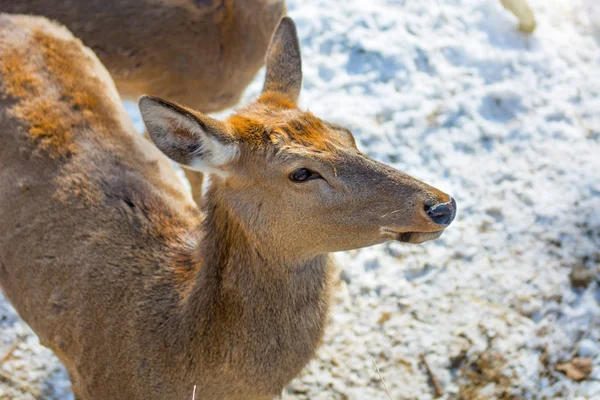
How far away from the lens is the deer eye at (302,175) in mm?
3053

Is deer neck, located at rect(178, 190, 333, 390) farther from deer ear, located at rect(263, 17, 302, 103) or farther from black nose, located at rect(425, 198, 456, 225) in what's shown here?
deer ear, located at rect(263, 17, 302, 103)

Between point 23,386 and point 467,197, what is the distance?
362cm

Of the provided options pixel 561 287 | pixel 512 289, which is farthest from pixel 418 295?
pixel 561 287

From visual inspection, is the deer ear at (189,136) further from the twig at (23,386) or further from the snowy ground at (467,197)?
the twig at (23,386)

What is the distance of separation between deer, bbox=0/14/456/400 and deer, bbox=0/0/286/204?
2.97 feet

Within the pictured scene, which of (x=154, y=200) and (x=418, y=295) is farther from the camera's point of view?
(x=418, y=295)

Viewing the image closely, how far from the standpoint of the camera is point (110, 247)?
3.52 meters

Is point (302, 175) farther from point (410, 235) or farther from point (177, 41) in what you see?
point (177, 41)

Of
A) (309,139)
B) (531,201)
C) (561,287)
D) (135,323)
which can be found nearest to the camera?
(309,139)

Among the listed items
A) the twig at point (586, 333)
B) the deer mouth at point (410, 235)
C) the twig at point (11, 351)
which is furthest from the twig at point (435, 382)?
the twig at point (11, 351)

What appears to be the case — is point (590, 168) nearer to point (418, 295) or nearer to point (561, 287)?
point (561, 287)

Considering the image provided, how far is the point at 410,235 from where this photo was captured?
3.06 metres

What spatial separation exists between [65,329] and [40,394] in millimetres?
1084

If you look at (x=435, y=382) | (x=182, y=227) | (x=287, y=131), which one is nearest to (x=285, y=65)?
(x=287, y=131)
